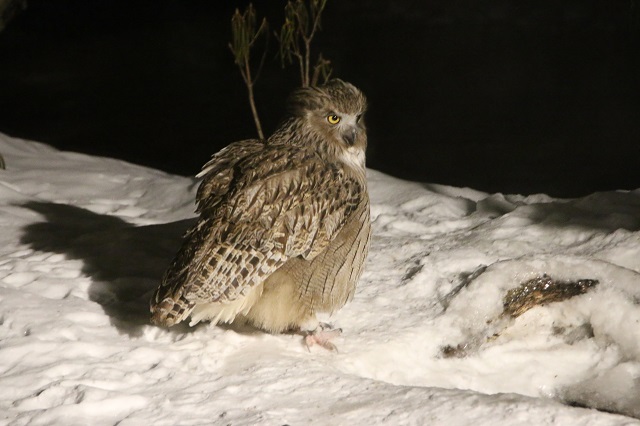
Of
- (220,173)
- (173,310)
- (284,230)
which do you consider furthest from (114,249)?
(284,230)

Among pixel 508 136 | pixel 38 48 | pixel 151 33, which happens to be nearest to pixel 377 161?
pixel 508 136

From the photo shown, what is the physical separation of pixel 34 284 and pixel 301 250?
1.42 meters

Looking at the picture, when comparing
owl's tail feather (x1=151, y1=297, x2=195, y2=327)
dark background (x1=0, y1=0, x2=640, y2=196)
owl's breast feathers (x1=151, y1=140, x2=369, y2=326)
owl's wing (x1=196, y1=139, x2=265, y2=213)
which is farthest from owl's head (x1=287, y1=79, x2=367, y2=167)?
dark background (x1=0, y1=0, x2=640, y2=196)

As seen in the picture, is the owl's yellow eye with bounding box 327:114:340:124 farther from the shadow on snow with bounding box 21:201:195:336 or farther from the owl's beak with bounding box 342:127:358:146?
the shadow on snow with bounding box 21:201:195:336

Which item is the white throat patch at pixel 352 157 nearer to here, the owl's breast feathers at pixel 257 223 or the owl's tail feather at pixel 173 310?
the owl's breast feathers at pixel 257 223

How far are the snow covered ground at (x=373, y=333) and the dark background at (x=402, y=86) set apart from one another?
2.32 meters

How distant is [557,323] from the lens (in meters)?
4.09

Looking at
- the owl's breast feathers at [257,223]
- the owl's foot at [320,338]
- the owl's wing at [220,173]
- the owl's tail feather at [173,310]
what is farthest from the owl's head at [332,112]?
the owl's tail feather at [173,310]

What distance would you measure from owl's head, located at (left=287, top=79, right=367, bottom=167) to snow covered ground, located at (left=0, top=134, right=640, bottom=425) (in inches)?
32.3

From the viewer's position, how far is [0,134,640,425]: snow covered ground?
3.20 m

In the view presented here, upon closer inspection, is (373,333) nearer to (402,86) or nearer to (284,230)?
(284,230)

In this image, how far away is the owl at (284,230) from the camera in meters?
3.55

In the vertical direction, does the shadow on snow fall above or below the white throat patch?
below

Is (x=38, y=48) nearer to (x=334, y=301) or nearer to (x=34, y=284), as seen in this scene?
(x=34, y=284)
